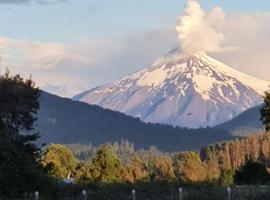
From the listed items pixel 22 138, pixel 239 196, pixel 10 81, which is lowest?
pixel 239 196

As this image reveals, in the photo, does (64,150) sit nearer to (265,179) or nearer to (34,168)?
(265,179)

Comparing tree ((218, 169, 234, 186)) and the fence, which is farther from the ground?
tree ((218, 169, 234, 186))

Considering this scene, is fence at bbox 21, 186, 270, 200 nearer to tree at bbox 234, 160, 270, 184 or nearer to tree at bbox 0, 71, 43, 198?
tree at bbox 0, 71, 43, 198

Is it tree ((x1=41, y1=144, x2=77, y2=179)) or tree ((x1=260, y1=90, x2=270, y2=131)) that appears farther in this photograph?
tree ((x1=41, y1=144, x2=77, y2=179))

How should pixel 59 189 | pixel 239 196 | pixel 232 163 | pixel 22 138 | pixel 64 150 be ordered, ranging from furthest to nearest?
1. pixel 232 163
2. pixel 64 150
3. pixel 22 138
4. pixel 59 189
5. pixel 239 196

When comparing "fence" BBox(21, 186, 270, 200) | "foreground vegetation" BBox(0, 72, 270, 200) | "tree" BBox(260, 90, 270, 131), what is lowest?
"fence" BBox(21, 186, 270, 200)

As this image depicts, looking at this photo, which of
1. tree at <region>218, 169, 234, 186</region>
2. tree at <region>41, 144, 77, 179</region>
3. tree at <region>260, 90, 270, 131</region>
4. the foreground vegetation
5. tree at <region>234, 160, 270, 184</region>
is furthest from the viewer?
tree at <region>41, 144, 77, 179</region>

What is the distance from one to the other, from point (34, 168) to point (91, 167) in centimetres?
5356

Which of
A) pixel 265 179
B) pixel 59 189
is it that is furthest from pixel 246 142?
pixel 59 189

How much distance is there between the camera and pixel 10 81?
197 ft

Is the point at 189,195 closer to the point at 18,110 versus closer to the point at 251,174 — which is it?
the point at 18,110

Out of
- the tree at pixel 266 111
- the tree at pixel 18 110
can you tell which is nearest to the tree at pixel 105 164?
the tree at pixel 266 111

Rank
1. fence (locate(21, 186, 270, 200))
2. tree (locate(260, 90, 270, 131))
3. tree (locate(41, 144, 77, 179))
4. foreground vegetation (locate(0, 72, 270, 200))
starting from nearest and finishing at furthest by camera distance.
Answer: fence (locate(21, 186, 270, 200))
foreground vegetation (locate(0, 72, 270, 200))
tree (locate(260, 90, 270, 131))
tree (locate(41, 144, 77, 179))

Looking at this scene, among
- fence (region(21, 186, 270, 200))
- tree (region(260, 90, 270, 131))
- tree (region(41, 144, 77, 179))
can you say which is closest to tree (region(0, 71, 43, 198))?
fence (region(21, 186, 270, 200))
